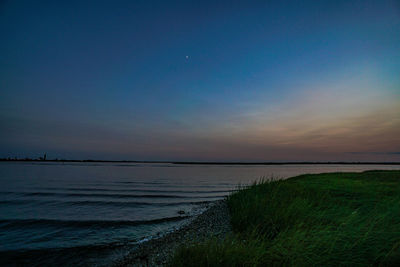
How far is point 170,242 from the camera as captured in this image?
7.41 meters

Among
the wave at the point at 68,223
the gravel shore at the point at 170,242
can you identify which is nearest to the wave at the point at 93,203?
the wave at the point at 68,223

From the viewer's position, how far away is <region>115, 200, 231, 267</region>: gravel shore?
591 cm

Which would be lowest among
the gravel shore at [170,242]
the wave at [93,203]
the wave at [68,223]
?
the wave at [93,203]

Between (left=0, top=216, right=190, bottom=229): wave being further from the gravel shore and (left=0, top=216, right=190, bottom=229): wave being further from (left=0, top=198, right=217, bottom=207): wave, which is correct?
(left=0, top=198, right=217, bottom=207): wave

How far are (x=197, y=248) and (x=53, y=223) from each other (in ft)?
36.7

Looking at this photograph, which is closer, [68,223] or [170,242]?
[170,242]

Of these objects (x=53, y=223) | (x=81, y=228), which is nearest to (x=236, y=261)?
(x=81, y=228)

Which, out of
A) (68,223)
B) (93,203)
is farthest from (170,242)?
(93,203)

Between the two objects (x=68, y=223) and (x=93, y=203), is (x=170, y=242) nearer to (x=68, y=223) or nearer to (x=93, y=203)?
(x=68, y=223)

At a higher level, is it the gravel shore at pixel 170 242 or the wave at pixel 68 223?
the gravel shore at pixel 170 242

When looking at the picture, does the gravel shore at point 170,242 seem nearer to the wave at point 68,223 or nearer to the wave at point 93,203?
the wave at point 68,223

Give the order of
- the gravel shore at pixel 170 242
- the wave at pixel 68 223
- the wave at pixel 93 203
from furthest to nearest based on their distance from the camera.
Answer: the wave at pixel 93 203 < the wave at pixel 68 223 < the gravel shore at pixel 170 242

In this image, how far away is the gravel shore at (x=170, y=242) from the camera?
5914 millimetres

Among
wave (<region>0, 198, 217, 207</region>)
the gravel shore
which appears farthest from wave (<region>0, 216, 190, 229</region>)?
wave (<region>0, 198, 217, 207</region>)
